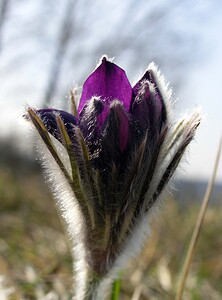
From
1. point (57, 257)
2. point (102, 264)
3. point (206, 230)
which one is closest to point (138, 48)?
point (206, 230)

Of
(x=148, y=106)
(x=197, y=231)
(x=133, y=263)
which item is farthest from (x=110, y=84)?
(x=133, y=263)

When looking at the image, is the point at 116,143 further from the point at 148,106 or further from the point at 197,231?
the point at 197,231

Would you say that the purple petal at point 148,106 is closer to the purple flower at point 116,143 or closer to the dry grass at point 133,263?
the purple flower at point 116,143

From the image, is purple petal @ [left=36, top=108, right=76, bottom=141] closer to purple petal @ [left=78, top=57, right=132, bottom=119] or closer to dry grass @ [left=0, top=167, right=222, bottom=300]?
purple petal @ [left=78, top=57, right=132, bottom=119]

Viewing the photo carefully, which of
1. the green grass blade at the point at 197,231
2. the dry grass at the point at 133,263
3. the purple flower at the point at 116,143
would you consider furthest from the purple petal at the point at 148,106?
the green grass blade at the point at 197,231

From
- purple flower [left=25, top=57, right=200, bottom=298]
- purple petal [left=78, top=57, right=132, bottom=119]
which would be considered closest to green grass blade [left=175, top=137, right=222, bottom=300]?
purple flower [left=25, top=57, right=200, bottom=298]

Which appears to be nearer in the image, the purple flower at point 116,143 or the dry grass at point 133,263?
the purple flower at point 116,143
